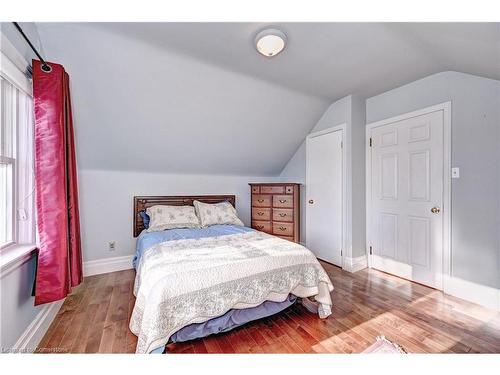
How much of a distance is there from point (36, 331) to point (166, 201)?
1878mm

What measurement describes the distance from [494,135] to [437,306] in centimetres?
163

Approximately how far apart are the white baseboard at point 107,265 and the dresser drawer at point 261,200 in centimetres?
198

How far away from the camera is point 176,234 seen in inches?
94.0

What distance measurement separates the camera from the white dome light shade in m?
1.65

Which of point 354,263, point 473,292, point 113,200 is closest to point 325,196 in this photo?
point 354,263

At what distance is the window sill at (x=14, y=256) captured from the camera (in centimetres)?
117

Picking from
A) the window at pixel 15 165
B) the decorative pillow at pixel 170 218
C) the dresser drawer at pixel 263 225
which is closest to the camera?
the window at pixel 15 165

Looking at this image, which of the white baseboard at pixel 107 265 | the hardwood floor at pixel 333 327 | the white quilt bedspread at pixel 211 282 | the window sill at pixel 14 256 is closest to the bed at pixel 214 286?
the white quilt bedspread at pixel 211 282

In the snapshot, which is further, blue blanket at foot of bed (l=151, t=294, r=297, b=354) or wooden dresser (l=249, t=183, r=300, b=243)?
wooden dresser (l=249, t=183, r=300, b=243)

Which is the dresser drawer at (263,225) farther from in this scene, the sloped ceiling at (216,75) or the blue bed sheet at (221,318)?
the blue bed sheet at (221,318)

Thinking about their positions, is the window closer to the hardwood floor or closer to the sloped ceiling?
the sloped ceiling

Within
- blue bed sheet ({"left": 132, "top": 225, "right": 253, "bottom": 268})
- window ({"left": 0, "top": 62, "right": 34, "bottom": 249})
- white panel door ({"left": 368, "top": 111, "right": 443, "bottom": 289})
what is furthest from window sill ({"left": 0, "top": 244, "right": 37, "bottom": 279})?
white panel door ({"left": 368, "top": 111, "right": 443, "bottom": 289})

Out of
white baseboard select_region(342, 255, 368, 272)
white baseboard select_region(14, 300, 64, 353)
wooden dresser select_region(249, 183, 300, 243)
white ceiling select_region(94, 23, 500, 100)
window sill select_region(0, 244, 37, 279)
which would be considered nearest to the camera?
window sill select_region(0, 244, 37, 279)

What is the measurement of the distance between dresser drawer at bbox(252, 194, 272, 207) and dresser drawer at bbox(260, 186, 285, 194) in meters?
0.08
